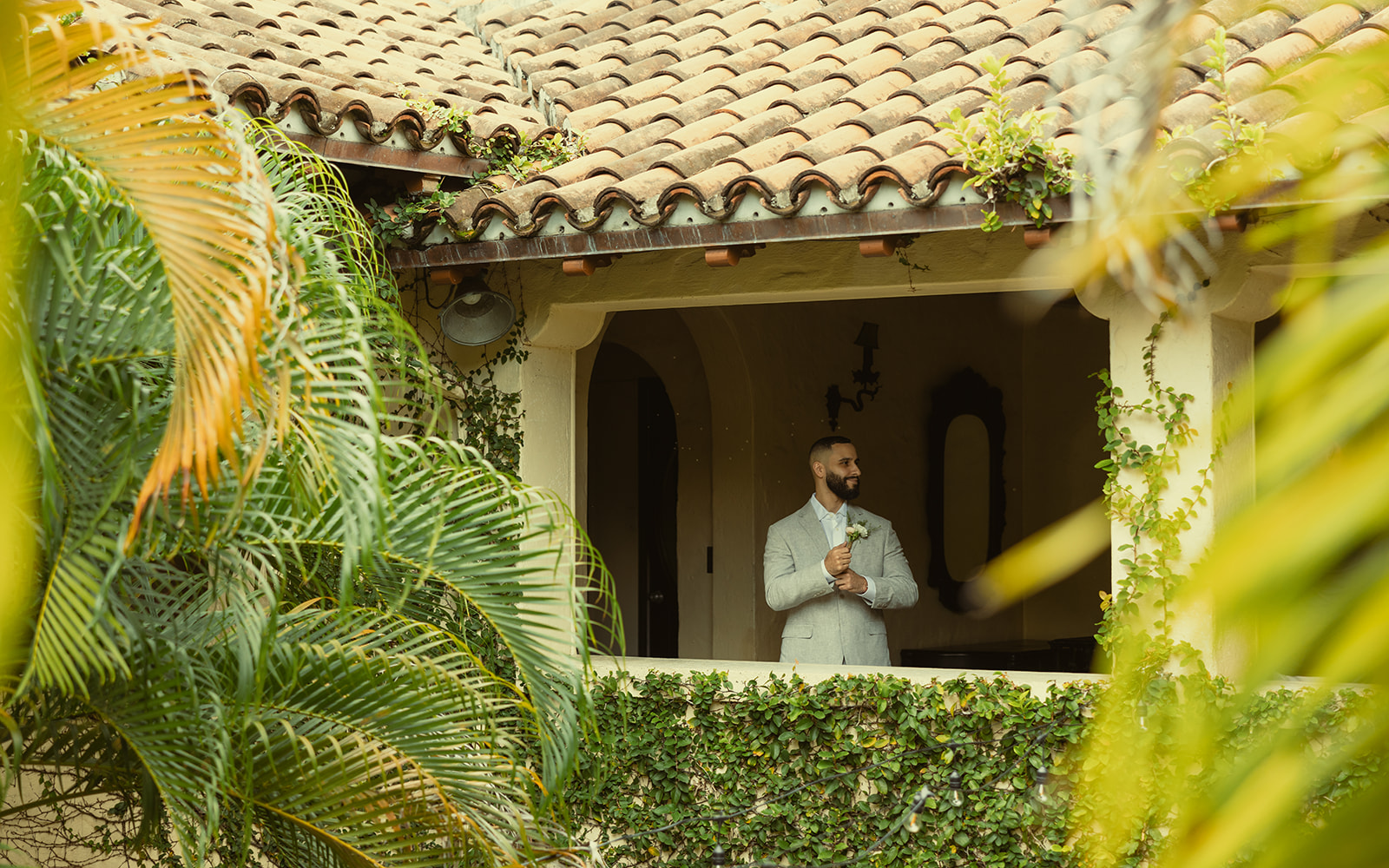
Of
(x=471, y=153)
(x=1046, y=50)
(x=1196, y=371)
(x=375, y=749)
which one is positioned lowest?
(x=375, y=749)

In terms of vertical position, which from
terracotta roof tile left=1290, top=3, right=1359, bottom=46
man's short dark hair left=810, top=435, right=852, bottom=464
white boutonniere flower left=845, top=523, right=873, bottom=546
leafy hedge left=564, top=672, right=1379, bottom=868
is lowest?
leafy hedge left=564, top=672, right=1379, bottom=868

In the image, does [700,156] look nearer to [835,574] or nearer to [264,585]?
[835,574]

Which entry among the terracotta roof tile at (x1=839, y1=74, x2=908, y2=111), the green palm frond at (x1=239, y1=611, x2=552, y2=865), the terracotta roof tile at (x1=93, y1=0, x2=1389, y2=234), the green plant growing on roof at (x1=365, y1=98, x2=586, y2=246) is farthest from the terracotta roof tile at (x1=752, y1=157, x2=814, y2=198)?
the green palm frond at (x1=239, y1=611, x2=552, y2=865)

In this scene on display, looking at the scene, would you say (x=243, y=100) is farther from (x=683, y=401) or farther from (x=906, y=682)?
(x=683, y=401)

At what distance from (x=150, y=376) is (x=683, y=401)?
17.6 feet

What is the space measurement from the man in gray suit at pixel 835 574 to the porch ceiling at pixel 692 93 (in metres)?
1.54

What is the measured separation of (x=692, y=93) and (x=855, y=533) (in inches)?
82.0

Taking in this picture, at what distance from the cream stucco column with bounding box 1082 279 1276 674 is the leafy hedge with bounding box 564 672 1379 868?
58cm

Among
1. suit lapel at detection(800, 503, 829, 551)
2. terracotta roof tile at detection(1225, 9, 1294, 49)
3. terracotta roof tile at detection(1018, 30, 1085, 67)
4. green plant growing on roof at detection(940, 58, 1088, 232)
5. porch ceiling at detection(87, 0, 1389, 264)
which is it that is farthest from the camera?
suit lapel at detection(800, 503, 829, 551)

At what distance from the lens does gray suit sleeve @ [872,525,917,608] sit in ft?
18.5

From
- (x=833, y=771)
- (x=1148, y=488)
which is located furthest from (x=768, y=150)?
(x=833, y=771)

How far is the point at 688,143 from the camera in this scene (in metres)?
5.32

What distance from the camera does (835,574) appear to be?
5.48 m

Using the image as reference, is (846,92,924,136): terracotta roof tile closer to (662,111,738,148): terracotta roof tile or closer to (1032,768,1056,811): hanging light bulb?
(662,111,738,148): terracotta roof tile
